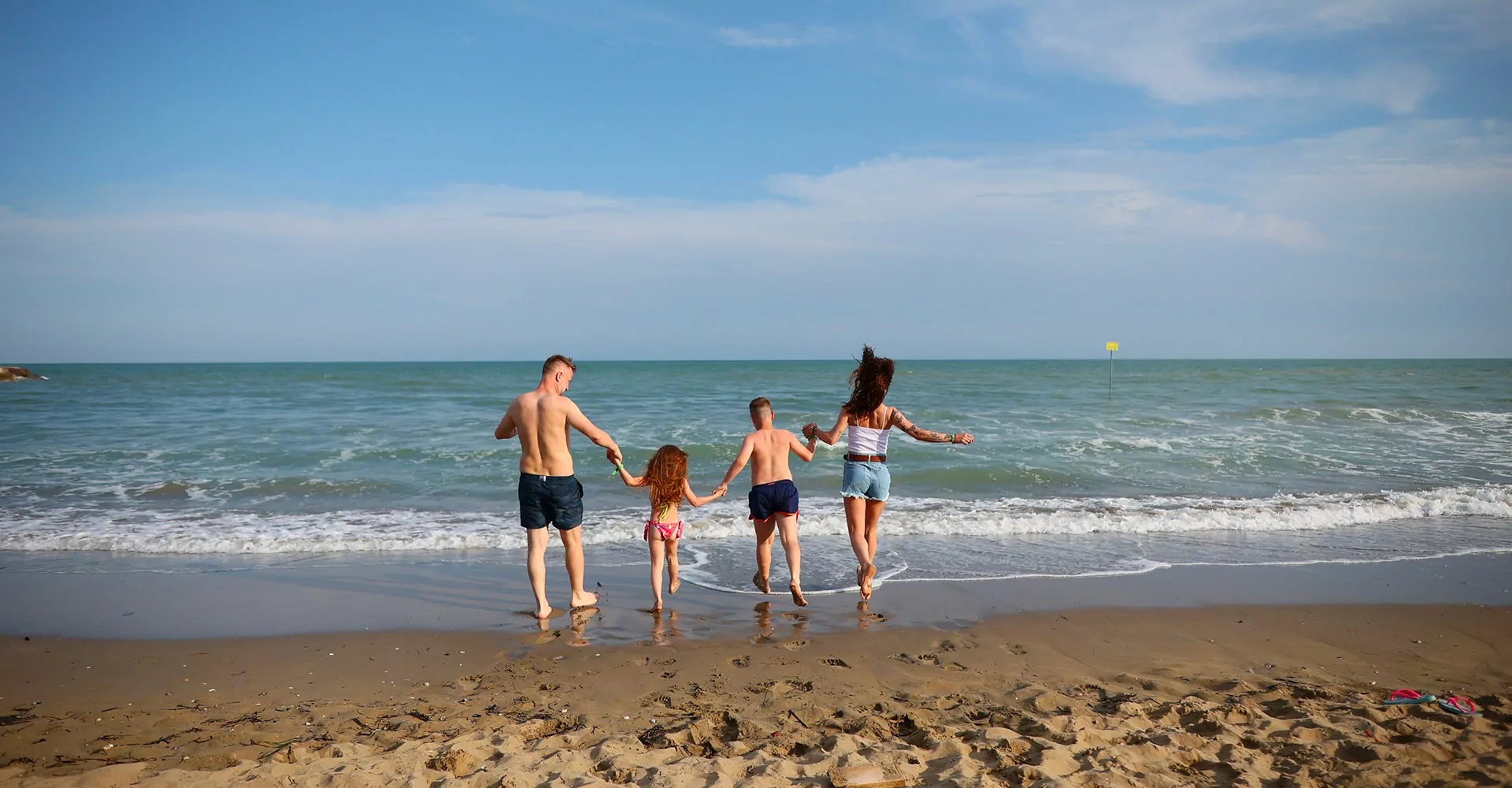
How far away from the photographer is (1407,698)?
164 inches

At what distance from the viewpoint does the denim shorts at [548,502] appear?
573 cm

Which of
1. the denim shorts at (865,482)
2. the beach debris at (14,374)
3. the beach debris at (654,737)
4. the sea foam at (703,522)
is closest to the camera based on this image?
the beach debris at (654,737)

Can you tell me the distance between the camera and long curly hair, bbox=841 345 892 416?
6102mm

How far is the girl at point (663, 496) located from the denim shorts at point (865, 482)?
106 centimetres

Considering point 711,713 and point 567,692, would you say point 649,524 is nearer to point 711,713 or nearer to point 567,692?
point 567,692

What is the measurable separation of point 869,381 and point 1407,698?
3.56 meters

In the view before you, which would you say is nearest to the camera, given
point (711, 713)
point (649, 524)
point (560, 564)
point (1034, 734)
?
point (1034, 734)

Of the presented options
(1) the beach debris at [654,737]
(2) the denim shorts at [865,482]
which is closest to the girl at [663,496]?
(2) the denim shorts at [865,482]

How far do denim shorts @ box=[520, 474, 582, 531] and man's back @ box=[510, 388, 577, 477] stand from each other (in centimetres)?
5

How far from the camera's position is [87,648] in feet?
17.0

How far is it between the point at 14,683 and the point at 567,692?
316 centimetres

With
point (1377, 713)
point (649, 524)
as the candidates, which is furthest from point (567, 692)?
point (1377, 713)

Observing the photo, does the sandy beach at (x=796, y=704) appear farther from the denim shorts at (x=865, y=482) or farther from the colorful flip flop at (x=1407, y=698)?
the denim shorts at (x=865, y=482)

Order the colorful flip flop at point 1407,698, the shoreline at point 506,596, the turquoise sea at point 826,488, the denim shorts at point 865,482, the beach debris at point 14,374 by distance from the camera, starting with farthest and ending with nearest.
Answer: the beach debris at point 14,374 < the turquoise sea at point 826,488 < the denim shorts at point 865,482 < the shoreline at point 506,596 < the colorful flip flop at point 1407,698
